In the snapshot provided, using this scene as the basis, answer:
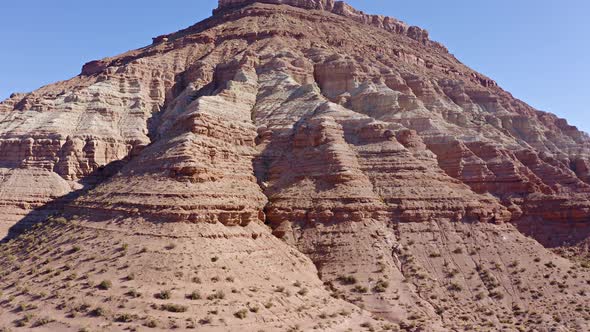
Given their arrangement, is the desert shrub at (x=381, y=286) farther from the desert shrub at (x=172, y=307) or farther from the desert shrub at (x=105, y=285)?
the desert shrub at (x=105, y=285)

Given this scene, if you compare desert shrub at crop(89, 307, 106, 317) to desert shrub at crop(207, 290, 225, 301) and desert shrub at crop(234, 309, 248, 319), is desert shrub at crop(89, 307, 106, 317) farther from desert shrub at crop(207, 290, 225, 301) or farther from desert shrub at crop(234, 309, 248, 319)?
desert shrub at crop(234, 309, 248, 319)

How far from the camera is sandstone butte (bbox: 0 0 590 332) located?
38.8 metres

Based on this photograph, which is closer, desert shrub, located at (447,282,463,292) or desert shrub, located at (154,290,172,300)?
desert shrub, located at (154,290,172,300)

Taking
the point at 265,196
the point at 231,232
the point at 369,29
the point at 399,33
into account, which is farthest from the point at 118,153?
the point at 399,33

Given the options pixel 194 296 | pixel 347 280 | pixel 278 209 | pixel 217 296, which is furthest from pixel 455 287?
pixel 194 296

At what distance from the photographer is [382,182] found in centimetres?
5484

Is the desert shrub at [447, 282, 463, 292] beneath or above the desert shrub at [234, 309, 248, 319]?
above

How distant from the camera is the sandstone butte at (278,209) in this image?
38.8 metres

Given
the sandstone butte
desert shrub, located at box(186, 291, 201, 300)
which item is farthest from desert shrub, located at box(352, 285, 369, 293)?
desert shrub, located at box(186, 291, 201, 300)

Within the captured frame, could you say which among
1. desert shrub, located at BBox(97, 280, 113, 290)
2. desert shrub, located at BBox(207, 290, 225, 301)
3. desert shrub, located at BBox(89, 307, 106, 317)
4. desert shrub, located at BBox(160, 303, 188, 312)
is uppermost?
desert shrub, located at BBox(97, 280, 113, 290)

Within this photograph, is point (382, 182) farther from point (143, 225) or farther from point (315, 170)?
point (143, 225)

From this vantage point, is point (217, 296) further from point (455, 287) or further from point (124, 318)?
point (455, 287)

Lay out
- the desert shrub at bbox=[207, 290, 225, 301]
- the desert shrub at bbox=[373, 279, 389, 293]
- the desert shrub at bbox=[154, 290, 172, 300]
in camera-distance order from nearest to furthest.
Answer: the desert shrub at bbox=[154, 290, 172, 300] → the desert shrub at bbox=[207, 290, 225, 301] → the desert shrub at bbox=[373, 279, 389, 293]

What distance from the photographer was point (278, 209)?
52.3 meters
